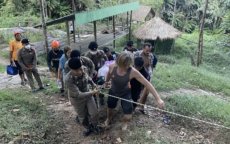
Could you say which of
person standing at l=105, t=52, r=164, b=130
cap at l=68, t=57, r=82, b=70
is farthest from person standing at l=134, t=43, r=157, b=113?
cap at l=68, t=57, r=82, b=70

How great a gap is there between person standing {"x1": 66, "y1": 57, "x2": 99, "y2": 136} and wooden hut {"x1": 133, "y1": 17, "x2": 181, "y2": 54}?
16.0 metres

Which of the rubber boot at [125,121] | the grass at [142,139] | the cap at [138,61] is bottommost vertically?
the grass at [142,139]

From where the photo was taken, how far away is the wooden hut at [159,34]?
69.5 feet

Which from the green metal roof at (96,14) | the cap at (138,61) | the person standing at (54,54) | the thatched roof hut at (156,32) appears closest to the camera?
the cap at (138,61)

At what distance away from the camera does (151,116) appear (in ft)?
21.5

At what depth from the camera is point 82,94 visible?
5.06 m

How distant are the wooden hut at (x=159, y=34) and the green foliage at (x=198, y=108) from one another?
535 inches

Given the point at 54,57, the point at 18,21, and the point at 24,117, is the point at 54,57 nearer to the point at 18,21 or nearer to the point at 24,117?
the point at 24,117

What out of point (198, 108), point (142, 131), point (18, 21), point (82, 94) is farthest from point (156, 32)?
point (82, 94)

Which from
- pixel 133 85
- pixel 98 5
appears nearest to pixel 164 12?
pixel 98 5

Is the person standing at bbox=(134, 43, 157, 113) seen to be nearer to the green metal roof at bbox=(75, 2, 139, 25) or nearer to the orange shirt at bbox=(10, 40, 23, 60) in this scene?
A: the orange shirt at bbox=(10, 40, 23, 60)

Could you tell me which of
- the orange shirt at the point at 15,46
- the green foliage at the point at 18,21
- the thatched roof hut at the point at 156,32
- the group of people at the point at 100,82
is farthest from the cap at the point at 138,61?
the green foliage at the point at 18,21

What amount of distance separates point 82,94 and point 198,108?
328 centimetres

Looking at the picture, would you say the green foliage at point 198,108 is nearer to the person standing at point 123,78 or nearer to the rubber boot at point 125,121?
the rubber boot at point 125,121
